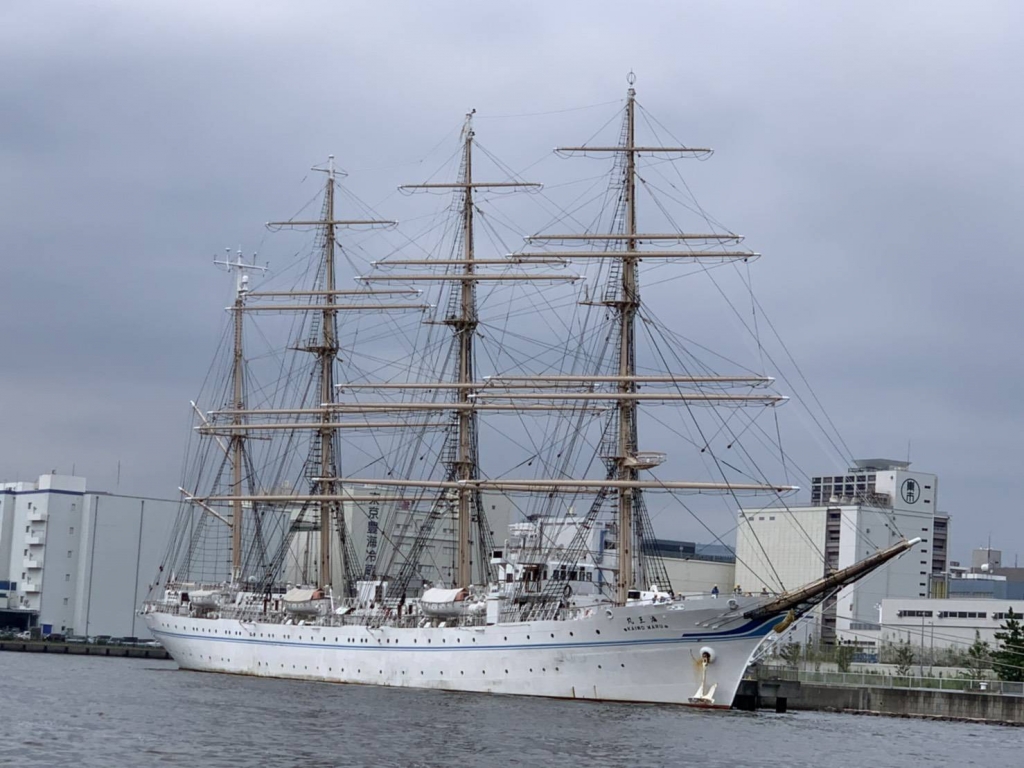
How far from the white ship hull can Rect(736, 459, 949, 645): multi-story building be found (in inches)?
3867

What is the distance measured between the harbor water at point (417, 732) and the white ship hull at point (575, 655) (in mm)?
1433

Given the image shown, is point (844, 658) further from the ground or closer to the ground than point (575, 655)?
closer to the ground

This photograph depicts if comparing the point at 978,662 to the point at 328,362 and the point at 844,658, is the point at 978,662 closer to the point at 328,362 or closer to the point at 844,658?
the point at 844,658

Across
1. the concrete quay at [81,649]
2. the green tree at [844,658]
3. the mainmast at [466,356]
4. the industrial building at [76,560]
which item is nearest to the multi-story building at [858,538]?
the green tree at [844,658]

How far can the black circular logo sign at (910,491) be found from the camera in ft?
615

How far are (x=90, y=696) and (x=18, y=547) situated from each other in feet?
278

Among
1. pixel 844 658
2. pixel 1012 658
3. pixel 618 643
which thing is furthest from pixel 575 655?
pixel 844 658

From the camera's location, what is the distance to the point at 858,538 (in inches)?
7126

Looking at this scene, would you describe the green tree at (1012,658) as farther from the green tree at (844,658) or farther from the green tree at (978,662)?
the green tree at (844,658)

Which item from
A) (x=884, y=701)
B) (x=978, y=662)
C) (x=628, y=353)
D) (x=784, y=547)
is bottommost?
(x=884, y=701)

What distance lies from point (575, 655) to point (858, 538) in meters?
117

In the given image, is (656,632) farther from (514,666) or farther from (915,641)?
(915,641)

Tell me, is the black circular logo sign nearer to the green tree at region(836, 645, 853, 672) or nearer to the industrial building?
the green tree at region(836, 645, 853, 672)

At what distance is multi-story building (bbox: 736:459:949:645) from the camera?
575ft
